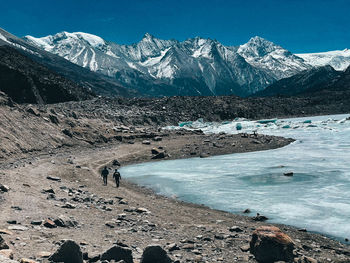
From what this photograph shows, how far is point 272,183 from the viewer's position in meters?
27.2

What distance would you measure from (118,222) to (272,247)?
23.6ft

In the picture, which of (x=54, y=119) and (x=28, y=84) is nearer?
(x=54, y=119)

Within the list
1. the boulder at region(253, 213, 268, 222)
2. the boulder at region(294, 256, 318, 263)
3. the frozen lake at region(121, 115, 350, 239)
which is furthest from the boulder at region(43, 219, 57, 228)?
the frozen lake at region(121, 115, 350, 239)

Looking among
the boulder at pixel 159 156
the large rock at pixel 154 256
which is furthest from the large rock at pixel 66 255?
the boulder at pixel 159 156

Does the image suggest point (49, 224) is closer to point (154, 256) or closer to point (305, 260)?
point (154, 256)

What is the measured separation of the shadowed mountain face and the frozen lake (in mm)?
66028

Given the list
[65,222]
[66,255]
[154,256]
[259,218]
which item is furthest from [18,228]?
[259,218]

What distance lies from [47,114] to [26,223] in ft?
123

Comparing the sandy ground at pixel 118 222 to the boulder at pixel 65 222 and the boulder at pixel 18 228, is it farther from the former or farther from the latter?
the boulder at pixel 65 222

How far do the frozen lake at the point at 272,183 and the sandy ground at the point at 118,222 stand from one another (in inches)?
82.2

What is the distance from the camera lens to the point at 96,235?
43.3 ft

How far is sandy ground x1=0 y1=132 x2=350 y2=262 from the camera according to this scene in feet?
39.8

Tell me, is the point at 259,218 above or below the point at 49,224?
below

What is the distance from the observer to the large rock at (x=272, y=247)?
12172 millimetres
